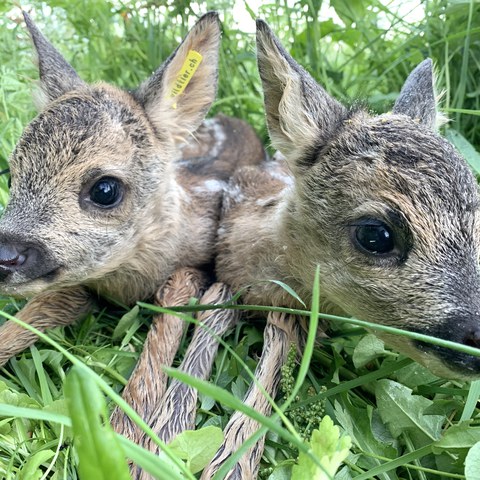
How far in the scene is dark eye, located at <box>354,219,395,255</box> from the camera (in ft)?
6.59

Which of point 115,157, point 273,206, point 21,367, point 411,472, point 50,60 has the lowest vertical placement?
point 411,472

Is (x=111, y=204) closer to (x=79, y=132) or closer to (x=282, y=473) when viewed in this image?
(x=79, y=132)

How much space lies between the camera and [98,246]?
95.2 inches

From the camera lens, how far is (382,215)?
2004 millimetres

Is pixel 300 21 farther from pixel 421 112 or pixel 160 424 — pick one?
pixel 160 424

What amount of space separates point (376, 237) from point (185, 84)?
1.34 meters

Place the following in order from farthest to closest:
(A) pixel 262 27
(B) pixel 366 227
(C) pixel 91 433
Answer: (A) pixel 262 27 < (B) pixel 366 227 < (C) pixel 91 433

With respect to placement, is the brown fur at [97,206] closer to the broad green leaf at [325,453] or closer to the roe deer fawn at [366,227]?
the roe deer fawn at [366,227]

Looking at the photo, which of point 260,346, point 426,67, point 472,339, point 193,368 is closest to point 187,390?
point 193,368

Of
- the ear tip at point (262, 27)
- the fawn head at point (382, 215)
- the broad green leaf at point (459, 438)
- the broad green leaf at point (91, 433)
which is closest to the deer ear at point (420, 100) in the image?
the fawn head at point (382, 215)

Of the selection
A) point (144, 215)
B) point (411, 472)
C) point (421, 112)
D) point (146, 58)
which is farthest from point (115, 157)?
point (146, 58)

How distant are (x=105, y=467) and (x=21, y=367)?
1.33 meters

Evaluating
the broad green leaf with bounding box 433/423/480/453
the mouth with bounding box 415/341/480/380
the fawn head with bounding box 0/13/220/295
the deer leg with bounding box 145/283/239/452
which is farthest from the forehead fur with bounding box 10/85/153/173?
the broad green leaf with bounding box 433/423/480/453

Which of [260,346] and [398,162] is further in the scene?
[260,346]
